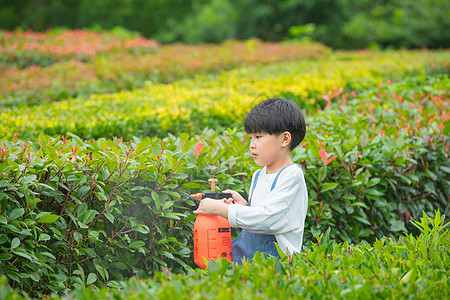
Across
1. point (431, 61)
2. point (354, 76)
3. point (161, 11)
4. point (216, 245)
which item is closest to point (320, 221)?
point (216, 245)

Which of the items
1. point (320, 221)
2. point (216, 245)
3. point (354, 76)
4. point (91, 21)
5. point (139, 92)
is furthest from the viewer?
point (91, 21)

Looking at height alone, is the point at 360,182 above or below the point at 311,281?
below

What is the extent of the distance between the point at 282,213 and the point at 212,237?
0.38m

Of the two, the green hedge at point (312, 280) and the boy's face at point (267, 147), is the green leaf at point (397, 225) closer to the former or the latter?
the green hedge at point (312, 280)

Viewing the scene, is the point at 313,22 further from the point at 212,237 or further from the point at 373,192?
the point at 212,237

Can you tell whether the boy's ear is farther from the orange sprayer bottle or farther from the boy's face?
the orange sprayer bottle

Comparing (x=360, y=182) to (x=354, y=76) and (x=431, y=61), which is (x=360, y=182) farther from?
(x=431, y=61)

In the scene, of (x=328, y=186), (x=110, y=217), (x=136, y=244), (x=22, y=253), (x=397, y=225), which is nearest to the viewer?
(x=22, y=253)

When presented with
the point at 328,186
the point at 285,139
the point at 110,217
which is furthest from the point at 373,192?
the point at 110,217

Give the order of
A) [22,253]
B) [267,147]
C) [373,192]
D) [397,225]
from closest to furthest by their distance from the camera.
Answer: [22,253], [267,147], [373,192], [397,225]

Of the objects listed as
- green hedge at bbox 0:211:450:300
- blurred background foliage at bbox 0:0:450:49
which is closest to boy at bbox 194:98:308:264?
green hedge at bbox 0:211:450:300

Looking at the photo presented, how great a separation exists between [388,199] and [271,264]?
2030mm

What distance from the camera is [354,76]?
7.94 m

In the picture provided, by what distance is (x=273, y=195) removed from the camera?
2.36 metres
